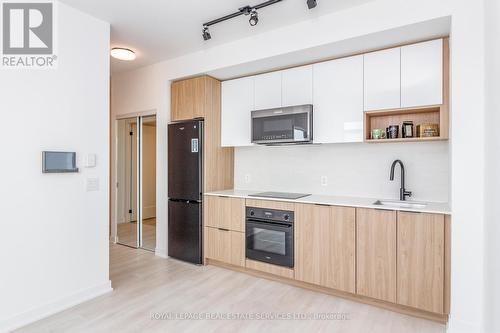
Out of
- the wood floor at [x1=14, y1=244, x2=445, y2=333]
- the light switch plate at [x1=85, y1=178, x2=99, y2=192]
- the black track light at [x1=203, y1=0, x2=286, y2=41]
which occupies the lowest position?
the wood floor at [x1=14, y1=244, x2=445, y2=333]

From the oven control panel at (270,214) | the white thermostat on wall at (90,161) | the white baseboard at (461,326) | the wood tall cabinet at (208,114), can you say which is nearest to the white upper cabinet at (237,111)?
the wood tall cabinet at (208,114)

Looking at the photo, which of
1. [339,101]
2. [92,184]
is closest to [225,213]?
[92,184]

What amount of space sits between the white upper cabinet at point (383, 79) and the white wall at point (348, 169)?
0.50 meters

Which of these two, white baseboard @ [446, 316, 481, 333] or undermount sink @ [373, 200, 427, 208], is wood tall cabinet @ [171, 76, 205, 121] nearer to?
undermount sink @ [373, 200, 427, 208]

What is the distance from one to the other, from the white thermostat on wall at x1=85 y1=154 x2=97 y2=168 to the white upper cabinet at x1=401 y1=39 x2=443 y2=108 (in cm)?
299

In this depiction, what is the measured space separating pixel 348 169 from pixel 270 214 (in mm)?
1033

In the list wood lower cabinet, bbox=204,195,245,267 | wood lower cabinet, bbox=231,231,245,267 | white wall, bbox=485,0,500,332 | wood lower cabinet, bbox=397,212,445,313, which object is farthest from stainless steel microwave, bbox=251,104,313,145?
white wall, bbox=485,0,500,332

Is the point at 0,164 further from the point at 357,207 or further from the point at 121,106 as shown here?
the point at 357,207

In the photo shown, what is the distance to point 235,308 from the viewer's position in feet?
8.24

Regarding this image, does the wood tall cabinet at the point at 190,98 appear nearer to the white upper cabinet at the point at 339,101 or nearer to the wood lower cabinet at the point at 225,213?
the wood lower cabinet at the point at 225,213

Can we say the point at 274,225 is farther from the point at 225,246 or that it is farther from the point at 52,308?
Result: the point at 52,308

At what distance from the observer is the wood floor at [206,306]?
7.22ft

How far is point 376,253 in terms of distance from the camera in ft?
8.14

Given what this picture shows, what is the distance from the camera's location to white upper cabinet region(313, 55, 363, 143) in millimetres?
2812
